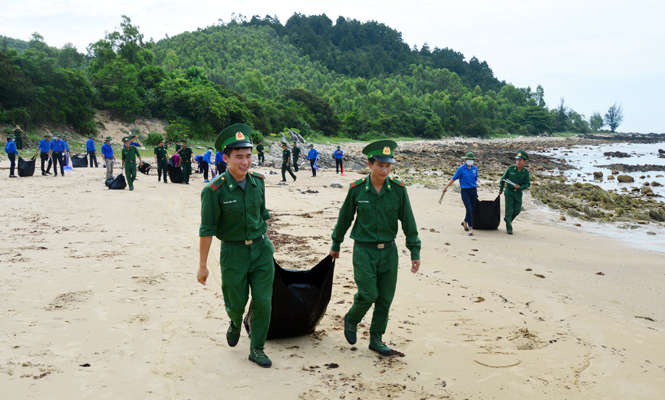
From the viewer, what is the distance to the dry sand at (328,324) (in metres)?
3.48

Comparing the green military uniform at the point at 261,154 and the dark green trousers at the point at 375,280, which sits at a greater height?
the green military uniform at the point at 261,154

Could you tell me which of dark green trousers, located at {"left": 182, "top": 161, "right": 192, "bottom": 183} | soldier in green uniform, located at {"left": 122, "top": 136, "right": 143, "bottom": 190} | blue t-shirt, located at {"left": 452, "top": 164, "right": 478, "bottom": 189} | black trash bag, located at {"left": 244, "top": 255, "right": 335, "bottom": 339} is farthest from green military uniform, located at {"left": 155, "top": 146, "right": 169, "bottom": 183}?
black trash bag, located at {"left": 244, "top": 255, "right": 335, "bottom": 339}

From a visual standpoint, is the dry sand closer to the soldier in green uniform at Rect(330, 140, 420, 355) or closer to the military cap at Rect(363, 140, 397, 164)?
the soldier in green uniform at Rect(330, 140, 420, 355)

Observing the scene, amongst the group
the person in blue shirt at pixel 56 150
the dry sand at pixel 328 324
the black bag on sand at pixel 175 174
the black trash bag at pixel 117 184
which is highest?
the person in blue shirt at pixel 56 150

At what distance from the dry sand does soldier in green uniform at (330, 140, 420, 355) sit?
0.39 metres

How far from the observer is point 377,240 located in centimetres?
396

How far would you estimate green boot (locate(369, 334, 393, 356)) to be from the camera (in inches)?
159

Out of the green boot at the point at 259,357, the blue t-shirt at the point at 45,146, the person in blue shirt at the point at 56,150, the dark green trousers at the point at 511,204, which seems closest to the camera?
the green boot at the point at 259,357

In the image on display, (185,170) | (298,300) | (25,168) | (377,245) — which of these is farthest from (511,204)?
(25,168)

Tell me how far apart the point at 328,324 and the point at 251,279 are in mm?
1336

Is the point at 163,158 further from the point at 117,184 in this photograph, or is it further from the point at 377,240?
the point at 377,240

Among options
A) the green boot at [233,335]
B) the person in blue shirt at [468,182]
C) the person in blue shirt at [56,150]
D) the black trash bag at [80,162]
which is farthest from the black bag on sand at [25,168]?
the green boot at [233,335]

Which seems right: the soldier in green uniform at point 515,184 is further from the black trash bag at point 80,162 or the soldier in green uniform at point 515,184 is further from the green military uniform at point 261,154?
the black trash bag at point 80,162

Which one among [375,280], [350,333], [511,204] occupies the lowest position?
[350,333]
